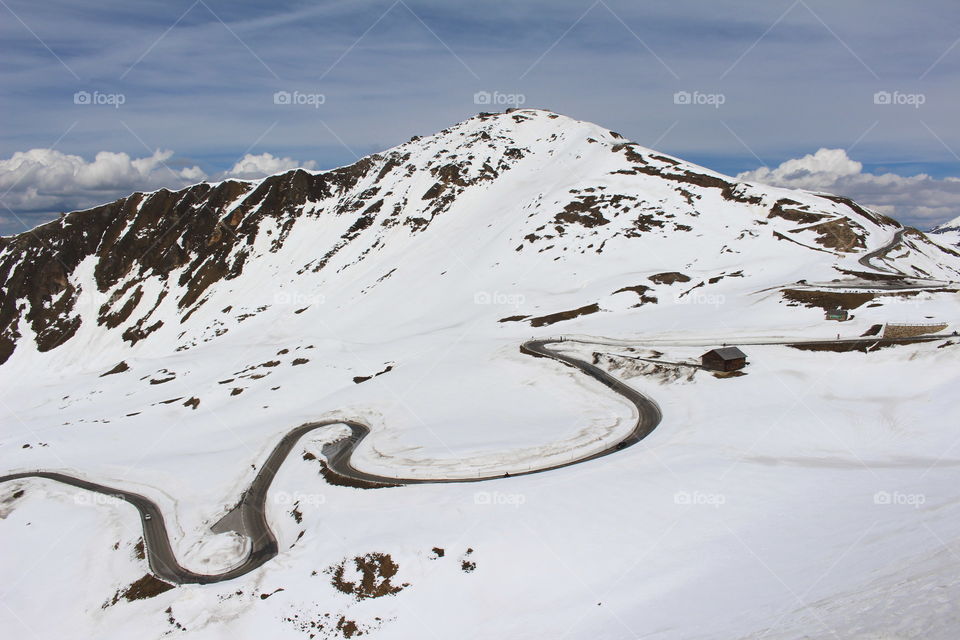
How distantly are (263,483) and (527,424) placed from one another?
21425 mm

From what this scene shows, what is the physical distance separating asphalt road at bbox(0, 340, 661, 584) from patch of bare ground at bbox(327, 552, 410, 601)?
26.2 feet

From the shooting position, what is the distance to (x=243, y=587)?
2758 cm

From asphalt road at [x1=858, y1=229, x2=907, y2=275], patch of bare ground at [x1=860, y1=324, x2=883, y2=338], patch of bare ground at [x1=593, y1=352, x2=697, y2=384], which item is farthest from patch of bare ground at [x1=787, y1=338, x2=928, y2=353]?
asphalt road at [x1=858, y1=229, x2=907, y2=275]

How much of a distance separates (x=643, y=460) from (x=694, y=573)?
39.7 ft

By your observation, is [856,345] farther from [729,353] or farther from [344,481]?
[344,481]

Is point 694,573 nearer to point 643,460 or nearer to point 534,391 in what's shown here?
point 643,460

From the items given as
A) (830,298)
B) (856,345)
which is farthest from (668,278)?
(856,345)

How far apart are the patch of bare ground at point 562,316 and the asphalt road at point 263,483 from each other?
2051 cm

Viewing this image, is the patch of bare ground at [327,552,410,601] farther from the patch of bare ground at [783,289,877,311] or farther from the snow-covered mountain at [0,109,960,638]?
the patch of bare ground at [783,289,877,311]

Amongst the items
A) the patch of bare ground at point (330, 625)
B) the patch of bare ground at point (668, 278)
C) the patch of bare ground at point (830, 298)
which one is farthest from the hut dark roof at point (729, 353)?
the patch of bare ground at point (330, 625)

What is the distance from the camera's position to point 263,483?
41.7 m

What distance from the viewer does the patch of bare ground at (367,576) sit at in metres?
25.7

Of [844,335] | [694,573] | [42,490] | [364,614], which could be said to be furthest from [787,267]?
[42,490]

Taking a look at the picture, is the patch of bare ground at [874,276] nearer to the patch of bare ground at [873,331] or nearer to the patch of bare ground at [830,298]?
the patch of bare ground at [830,298]
